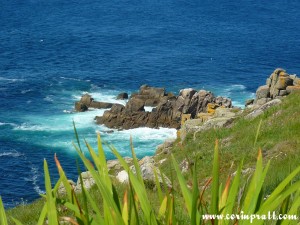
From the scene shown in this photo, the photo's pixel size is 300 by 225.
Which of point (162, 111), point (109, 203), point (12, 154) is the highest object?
point (162, 111)

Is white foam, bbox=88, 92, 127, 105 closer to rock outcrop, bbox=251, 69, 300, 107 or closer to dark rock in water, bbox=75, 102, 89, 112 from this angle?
dark rock in water, bbox=75, 102, 89, 112

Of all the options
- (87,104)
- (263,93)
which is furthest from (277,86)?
(87,104)

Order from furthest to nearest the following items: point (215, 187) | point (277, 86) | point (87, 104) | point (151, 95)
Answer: point (87, 104)
point (151, 95)
point (277, 86)
point (215, 187)

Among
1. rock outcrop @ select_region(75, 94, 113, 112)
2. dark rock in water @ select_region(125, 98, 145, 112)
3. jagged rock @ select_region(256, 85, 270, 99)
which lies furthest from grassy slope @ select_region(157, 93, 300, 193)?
rock outcrop @ select_region(75, 94, 113, 112)

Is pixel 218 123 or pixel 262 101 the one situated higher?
pixel 262 101

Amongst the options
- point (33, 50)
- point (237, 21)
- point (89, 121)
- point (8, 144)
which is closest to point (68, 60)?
point (33, 50)

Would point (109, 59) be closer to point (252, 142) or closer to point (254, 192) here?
point (252, 142)

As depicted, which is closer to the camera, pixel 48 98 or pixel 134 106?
pixel 134 106

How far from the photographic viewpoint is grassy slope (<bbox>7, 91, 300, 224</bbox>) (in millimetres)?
19112

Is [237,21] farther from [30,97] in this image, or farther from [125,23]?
[30,97]

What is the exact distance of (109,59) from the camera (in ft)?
342

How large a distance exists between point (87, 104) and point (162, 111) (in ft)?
36.6

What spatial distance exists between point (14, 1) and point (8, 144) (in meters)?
77.7

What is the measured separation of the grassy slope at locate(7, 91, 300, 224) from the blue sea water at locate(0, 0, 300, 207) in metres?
32.1
